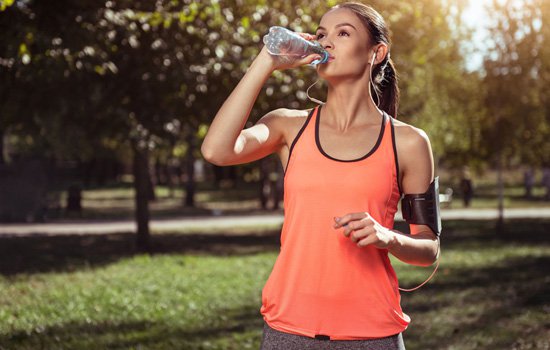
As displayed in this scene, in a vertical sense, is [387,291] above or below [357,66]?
below

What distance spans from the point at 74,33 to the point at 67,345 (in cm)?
566

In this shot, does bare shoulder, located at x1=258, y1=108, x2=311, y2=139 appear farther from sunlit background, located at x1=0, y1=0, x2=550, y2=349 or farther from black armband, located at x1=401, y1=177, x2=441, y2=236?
sunlit background, located at x1=0, y1=0, x2=550, y2=349

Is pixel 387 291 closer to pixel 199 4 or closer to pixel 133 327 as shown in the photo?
pixel 133 327

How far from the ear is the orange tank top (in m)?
0.32

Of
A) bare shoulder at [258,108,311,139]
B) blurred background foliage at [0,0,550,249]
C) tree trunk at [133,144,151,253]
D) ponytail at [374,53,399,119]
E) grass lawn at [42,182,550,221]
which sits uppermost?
blurred background foliage at [0,0,550,249]

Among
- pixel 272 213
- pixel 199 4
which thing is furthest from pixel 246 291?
pixel 272 213

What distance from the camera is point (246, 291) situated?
11.5 metres

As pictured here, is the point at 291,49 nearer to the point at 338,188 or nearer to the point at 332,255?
the point at 338,188

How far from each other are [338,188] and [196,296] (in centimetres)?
839

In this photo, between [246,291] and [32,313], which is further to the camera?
[246,291]

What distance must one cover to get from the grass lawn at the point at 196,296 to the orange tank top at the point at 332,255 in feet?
17.0

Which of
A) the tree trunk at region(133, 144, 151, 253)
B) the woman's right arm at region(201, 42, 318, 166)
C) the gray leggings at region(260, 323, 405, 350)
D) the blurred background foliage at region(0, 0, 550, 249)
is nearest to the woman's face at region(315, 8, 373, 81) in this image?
the woman's right arm at region(201, 42, 318, 166)

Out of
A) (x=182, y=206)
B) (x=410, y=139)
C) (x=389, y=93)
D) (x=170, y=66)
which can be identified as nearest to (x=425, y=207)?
(x=410, y=139)

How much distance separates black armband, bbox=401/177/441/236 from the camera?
2703mm
